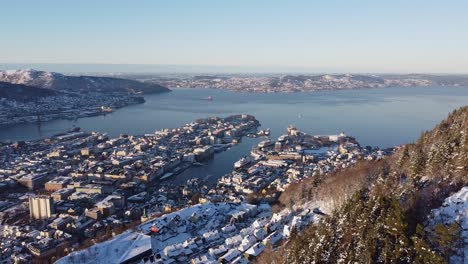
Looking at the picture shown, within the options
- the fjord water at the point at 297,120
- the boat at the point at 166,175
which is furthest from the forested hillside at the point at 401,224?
the fjord water at the point at 297,120

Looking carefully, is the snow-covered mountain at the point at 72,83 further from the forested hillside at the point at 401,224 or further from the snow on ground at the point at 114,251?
the forested hillside at the point at 401,224

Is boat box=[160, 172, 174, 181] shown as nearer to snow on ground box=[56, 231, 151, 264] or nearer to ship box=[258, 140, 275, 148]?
ship box=[258, 140, 275, 148]

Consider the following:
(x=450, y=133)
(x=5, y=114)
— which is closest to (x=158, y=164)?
(x=450, y=133)

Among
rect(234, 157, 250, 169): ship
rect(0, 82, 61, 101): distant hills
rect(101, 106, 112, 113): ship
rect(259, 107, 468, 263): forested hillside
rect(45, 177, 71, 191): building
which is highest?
rect(259, 107, 468, 263): forested hillside

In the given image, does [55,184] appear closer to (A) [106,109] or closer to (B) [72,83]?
(A) [106,109]

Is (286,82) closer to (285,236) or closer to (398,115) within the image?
(398,115)

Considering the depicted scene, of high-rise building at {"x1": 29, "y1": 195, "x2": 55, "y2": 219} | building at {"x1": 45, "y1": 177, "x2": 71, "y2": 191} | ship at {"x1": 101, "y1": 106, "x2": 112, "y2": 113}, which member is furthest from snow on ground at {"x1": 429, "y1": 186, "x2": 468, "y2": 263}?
ship at {"x1": 101, "y1": 106, "x2": 112, "y2": 113}
